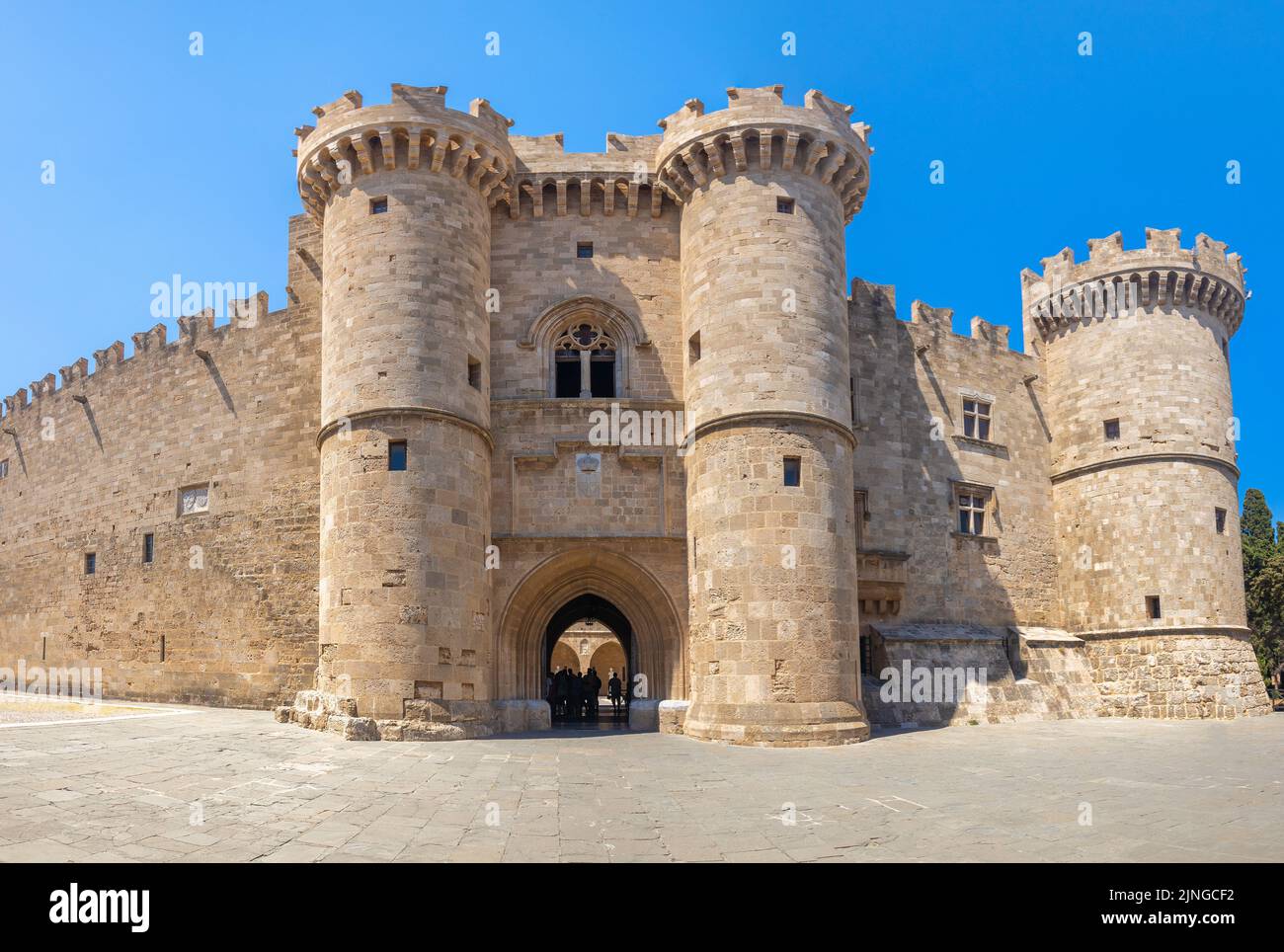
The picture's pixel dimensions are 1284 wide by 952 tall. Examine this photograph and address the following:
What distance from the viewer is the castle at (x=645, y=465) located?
1628 cm

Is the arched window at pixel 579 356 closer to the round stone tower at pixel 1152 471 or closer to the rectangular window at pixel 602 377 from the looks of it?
the rectangular window at pixel 602 377

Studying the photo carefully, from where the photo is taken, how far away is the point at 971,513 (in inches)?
893

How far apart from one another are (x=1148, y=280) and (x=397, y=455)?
1734 cm

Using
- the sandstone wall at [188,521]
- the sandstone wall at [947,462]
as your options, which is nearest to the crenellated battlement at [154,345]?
the sandstone wall at [188,521]

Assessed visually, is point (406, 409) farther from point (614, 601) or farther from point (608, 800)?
point (608, 800)

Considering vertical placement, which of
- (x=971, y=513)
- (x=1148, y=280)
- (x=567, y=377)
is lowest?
(x=971, y=513)

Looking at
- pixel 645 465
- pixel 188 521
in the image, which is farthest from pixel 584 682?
pixel 188 521

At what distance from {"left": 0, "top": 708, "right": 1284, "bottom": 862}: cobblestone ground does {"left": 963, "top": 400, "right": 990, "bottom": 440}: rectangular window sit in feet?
30.5

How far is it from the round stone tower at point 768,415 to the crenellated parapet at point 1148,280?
7.76 metres

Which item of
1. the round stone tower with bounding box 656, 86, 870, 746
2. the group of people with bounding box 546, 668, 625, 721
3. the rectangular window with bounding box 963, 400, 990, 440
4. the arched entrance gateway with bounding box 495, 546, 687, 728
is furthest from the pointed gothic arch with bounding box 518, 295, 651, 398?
the rectangular window with bounding box 963, 400, 990, 440

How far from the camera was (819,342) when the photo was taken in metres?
17.3

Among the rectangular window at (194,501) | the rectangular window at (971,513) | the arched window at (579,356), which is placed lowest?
the rectangular window at (971,513)

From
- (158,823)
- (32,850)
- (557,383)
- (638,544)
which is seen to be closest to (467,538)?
(638,544)

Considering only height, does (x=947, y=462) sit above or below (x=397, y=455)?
above
